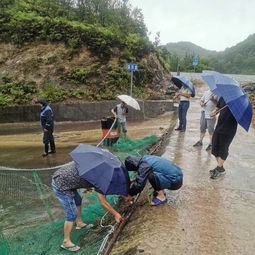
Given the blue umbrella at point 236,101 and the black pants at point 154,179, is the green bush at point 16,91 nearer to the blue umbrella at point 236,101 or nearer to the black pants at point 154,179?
the blue umbrella at point 236,101

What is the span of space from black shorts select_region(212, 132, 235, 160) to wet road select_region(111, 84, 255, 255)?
0.59 metres

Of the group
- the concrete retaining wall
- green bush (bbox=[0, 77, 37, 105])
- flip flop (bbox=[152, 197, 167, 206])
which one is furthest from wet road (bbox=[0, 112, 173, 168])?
flip flop (bbox=[152, 197, 167, 206])

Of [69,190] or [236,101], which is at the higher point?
[236,101]

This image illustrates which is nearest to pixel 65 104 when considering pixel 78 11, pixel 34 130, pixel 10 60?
pixel 34 130

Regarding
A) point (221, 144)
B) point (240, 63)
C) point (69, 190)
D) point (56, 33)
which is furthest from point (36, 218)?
point (240, 63)

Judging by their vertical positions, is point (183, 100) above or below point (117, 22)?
below

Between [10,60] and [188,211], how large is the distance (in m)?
16.3

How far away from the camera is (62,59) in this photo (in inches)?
734

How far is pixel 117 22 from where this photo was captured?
958 inches

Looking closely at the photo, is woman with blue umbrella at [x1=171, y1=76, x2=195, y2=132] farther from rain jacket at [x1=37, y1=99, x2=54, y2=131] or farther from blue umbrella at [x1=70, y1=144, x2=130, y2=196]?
blue umbrella at [x1=70, y1=144, x2=130, y2=196]

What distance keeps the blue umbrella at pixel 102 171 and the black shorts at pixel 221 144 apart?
2491 mm

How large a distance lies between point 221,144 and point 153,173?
1893 millimetres

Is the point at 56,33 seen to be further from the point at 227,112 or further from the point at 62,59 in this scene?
the point at 227,112

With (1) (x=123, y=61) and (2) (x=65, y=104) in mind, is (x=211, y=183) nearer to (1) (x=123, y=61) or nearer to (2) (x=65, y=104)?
(2) (x=65, y=104)
